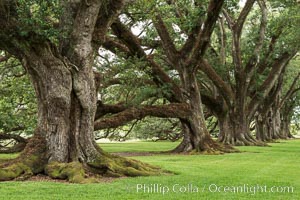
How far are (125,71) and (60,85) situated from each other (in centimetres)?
771

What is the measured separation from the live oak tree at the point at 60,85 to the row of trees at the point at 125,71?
0.03 m

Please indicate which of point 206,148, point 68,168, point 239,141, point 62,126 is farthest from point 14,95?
point 239,141

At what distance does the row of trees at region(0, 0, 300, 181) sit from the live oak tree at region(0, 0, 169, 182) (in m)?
0.03

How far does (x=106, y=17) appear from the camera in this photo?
13.3 metres

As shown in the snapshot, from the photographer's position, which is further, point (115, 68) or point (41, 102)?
point (115, 68)

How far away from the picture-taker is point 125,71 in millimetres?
19141

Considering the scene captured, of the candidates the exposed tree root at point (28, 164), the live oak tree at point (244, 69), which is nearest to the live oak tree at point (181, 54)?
the live oak tree at point (244, 69)

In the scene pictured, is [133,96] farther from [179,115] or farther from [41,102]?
[41,102]

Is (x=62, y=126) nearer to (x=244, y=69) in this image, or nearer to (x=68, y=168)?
(x=68, y=168)

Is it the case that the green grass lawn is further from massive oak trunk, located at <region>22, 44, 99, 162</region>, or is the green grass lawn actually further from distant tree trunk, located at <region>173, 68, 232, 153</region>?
distant tree trunk, located at <region>173, 68, 232, 153</region>

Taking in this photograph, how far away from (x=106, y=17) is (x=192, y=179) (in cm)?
550

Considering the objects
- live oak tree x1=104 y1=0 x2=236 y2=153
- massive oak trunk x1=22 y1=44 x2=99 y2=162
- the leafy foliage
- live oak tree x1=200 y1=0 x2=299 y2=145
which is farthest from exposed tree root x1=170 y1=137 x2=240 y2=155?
massive oak trunk x1=22 y1=44 x2=99 y2=162

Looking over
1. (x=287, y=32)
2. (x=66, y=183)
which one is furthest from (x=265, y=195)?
(x=287, y=32)

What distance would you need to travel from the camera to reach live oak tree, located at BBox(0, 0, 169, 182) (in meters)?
11.0
